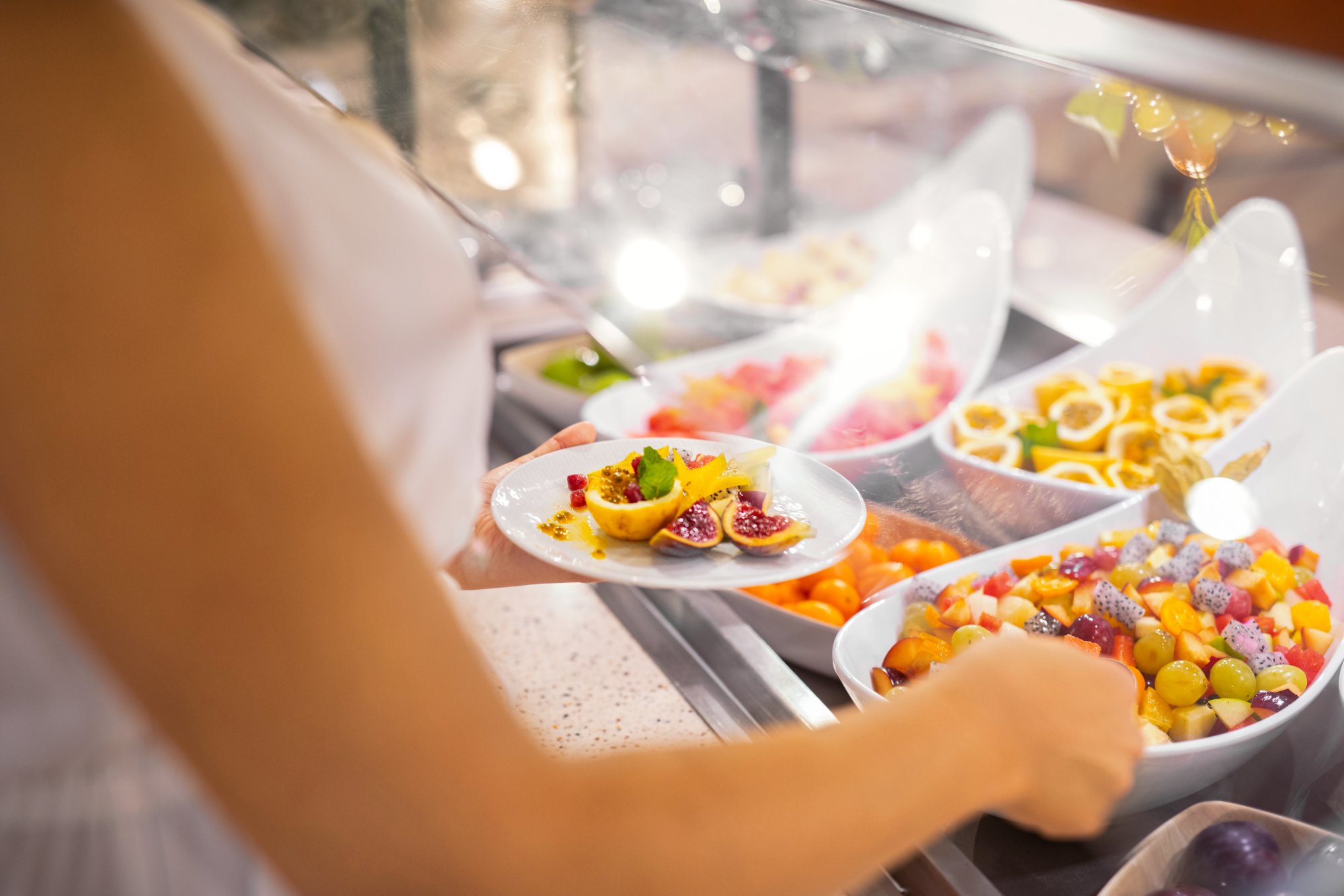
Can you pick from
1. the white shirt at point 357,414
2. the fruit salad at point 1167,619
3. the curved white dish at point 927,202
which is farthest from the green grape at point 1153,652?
the curved white dish at point 927,202

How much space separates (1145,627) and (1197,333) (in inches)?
25.9

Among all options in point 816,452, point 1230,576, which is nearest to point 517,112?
point 816,452

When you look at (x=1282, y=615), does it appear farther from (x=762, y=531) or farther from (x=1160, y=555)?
(x=762, y=531)

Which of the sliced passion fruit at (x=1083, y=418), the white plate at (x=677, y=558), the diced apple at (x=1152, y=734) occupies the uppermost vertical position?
the white plate at (x=677, y=558)

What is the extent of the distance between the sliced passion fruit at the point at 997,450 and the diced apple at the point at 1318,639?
311mm

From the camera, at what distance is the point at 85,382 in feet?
1.08

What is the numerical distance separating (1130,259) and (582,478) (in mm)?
848

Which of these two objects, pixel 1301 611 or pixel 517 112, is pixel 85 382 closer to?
pixel 1301 611

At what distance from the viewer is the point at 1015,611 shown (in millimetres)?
776

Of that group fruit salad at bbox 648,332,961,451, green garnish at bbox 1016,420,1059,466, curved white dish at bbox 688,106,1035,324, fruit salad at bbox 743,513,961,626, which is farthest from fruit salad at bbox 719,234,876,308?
fruit salad at bbox 743,513,961,626

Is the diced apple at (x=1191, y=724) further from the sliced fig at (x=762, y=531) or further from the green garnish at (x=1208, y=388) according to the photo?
the green garnish at (x=1208, y=388)

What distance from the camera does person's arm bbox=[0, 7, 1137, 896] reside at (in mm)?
334

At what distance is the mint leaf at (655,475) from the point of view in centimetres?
71

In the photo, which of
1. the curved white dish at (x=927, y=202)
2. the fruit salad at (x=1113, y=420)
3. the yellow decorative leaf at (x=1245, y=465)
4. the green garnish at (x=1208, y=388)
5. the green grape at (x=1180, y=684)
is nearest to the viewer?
the green grape at (x=1180, y=684)
